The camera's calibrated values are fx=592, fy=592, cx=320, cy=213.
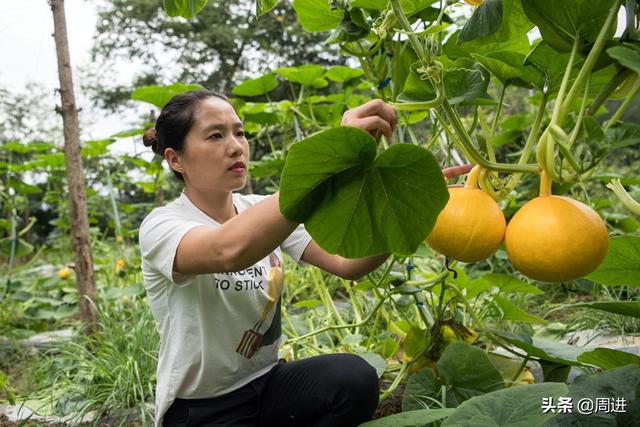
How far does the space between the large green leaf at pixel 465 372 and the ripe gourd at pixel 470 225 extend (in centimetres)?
68

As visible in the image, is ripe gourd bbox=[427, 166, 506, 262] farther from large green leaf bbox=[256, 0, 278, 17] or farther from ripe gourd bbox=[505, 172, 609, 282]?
large green leaf bbox=[256, 0, 278, 17]

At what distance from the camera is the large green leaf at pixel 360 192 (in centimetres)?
68

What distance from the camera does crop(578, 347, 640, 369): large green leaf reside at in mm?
1082

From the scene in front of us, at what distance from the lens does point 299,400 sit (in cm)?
147

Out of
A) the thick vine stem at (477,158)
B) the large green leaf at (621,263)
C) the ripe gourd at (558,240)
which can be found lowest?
the large green leaf at (621,263)

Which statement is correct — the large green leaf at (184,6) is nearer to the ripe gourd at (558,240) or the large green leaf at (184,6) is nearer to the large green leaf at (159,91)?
the ripe gourd at (558,240)

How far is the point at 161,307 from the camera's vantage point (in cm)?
144

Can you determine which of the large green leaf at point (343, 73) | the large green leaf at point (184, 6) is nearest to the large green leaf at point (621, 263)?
the large green leaf at point (184, 6)

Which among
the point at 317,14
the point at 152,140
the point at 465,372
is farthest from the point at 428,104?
the point at 152,140

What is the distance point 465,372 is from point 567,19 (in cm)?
90

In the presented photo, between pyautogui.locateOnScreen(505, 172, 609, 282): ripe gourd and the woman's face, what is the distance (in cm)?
86

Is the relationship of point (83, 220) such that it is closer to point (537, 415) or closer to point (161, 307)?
point (161, 307)

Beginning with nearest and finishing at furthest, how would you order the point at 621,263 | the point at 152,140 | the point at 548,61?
the point at 548,61
the point at 621,263
the point at 152,140

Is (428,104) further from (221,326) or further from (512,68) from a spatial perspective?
(221,326)
